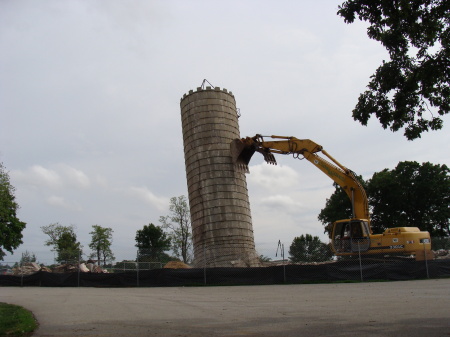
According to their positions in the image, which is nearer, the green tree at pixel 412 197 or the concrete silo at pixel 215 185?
the concrete silo at pixel 215 185

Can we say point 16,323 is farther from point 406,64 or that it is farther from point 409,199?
point 409,199

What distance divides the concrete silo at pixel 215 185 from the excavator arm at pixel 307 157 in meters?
0.93

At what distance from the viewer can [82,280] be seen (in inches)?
877

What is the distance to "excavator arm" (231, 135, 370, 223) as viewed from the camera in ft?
73.8

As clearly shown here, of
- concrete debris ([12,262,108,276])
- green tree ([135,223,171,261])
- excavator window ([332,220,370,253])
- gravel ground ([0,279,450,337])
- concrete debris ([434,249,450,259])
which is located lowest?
gravel ground ([0,279,450,337])

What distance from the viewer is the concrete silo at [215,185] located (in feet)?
84.1

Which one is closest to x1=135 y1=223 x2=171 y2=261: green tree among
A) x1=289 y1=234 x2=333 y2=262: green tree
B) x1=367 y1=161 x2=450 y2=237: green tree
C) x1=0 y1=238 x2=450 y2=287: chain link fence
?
x1=367 y1=161 x2=450 y2=237: green tree

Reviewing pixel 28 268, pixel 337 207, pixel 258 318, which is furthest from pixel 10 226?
pixel 258 318

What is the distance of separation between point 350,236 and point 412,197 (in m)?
30.2

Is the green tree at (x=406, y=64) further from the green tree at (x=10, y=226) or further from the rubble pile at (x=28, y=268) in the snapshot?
the green tree at (x=10, y=226)

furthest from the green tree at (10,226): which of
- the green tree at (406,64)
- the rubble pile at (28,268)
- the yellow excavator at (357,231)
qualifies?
the green tree at (406,64)

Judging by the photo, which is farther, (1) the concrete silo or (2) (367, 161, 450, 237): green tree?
(2) (367, 161, 450, 237): green tree

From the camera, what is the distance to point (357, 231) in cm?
2159

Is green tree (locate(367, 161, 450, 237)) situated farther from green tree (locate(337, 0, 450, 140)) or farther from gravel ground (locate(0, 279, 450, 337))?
green tree (locate(337, 0, 450, 140))
